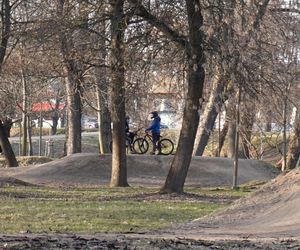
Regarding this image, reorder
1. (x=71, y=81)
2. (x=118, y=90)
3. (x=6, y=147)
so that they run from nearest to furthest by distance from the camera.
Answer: (x=118, y=90) → (x=71, y=81) → (x=6, y=147)

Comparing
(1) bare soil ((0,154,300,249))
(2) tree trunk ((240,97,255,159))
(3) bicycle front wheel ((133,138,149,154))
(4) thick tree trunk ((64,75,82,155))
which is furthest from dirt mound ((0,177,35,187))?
(2) tree trunk ((240,97,255,159))

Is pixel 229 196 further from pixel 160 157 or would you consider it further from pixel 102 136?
pixel 102 136

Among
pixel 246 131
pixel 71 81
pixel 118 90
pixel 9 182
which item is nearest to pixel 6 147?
pixel 71 81

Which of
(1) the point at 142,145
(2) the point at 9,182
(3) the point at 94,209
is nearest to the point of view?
(3) the point at 94,209

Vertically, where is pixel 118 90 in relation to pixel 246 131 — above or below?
above

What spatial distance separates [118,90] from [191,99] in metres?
2.69

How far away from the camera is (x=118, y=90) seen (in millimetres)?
20578

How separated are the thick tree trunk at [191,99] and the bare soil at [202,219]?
3292 mm

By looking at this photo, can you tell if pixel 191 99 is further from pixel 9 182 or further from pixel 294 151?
pixel 294 151

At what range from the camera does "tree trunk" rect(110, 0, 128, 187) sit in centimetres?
1827

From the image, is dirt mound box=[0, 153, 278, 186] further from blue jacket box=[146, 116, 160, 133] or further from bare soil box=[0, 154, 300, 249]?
blue jacket box=[146, 116, 160, 133]

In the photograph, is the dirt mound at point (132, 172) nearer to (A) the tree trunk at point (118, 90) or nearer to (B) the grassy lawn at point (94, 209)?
(A) the tree trunk at point (118, 90)

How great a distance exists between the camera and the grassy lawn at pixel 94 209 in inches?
489

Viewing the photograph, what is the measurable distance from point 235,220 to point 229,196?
24.5 ft
